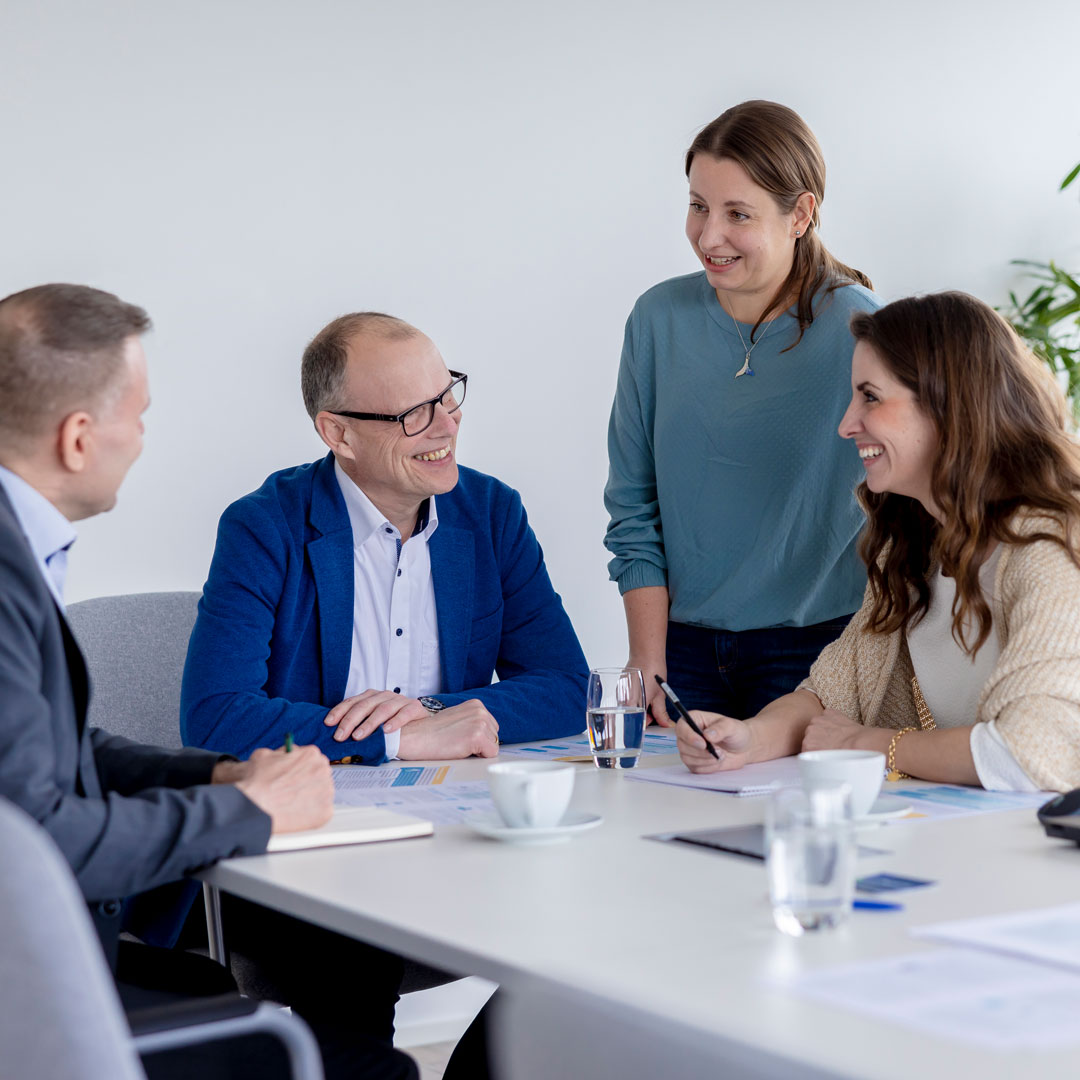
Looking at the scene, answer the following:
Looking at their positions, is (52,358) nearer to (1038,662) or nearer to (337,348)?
(337,348)

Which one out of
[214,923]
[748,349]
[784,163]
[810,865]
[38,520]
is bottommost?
[214,923]

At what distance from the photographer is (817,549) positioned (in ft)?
8.20

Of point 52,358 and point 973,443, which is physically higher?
point 52,358

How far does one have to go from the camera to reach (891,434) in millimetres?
1968

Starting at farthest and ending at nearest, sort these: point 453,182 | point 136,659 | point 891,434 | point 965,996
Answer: point 453,182 → point 136,659 → point 891,434 → point 965,996

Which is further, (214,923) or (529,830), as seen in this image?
(214,923)

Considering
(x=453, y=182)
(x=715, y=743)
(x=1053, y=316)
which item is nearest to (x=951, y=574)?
(x=715, y=743)

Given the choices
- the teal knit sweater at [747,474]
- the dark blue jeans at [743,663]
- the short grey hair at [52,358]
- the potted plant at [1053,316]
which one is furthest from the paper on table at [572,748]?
the potted plant at [1053,316]

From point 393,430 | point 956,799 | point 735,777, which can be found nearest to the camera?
point 956,799

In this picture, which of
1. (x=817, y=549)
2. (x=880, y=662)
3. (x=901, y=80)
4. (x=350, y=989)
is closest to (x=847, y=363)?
(x=817, y=549)

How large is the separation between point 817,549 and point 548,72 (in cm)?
191

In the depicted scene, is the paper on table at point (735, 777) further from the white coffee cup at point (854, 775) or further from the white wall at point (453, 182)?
the white wall at point (453, 182)

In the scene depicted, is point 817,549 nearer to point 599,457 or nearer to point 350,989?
point 350,989

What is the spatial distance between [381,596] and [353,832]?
93cm
